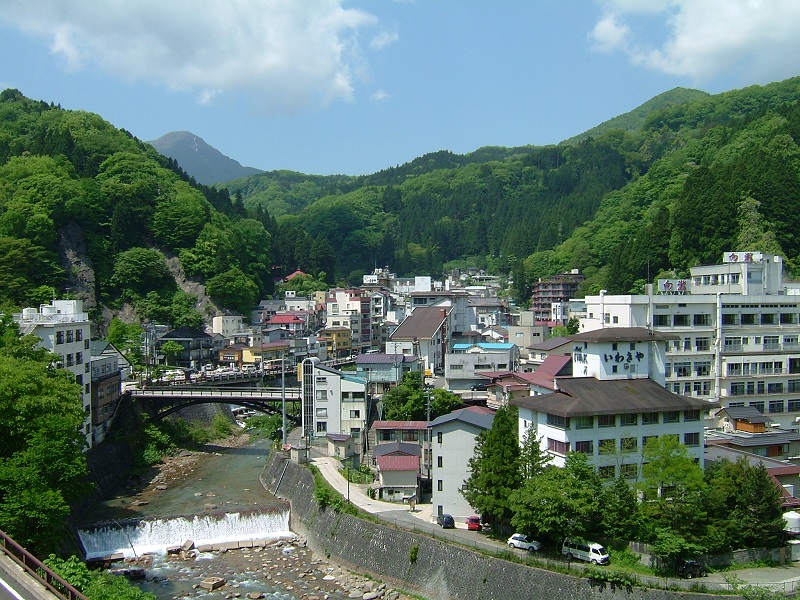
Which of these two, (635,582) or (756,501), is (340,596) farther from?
(756,501)

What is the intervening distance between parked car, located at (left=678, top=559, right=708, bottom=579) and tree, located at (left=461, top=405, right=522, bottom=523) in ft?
15.6

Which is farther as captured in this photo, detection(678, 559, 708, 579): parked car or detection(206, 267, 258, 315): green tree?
detection(206, 267, 258, 315): green tree

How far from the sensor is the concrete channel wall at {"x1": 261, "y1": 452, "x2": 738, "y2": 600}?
1880 centimetres

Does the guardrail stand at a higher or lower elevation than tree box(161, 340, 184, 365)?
lower

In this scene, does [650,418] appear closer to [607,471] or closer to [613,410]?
[613,410]

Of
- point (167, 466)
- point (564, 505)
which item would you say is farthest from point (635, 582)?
point (167, 466)

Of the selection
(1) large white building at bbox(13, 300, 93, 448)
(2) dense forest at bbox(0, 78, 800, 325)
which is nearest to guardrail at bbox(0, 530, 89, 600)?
(1) large white building at bbox(13, 300, 93, 448)

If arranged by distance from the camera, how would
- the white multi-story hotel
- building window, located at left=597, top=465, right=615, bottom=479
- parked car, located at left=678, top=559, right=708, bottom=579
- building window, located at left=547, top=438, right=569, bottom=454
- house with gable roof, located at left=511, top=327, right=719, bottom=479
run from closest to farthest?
parked car, located at left=678, top=559, right=708, bottom=579, building window, located at left=547, top=438, right=569, bottom=454, house with gable roof, located at left=511, top=327, right=719, bottom=479, building window, located at left=597, top=465, right=615, bottom=479, the white multi-story hotel

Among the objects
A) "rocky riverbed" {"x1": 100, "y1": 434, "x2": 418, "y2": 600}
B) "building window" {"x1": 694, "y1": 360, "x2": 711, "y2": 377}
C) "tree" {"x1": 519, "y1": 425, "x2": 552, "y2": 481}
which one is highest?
"building window" {"x1": 694, "y1": 360, "x2": 711, "y2": 377}

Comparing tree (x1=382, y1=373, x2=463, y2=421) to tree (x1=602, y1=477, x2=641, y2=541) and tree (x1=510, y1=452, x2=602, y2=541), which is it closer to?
tree (x1=510, y1=452, x2=602, y2=541)

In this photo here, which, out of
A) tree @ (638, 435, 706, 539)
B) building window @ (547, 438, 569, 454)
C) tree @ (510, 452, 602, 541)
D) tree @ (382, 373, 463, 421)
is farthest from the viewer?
tree @ (382, 373, 463, 421)

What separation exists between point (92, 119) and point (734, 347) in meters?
70.4

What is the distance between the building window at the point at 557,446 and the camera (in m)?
22.0

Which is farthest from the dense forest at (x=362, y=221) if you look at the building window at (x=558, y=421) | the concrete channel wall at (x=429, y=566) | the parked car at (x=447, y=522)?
the concrete channel wall at (x=429, y=566)
